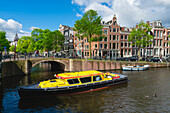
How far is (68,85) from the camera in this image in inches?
631

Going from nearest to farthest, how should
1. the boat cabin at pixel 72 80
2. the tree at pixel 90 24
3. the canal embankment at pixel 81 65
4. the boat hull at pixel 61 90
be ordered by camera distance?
the boat hull at pixel 61 90, the boat cabin at pixel 72 80, the canal embankment at pixel 81 65, the tree at pixel 90 24

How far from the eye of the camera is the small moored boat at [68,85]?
14.4 metres

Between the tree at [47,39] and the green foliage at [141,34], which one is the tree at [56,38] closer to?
the tree at [47,39]

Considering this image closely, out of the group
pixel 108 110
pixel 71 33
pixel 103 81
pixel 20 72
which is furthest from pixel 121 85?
pixel 71 33

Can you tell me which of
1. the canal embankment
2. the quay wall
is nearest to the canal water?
the canal embankment

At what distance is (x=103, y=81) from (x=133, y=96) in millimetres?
4517

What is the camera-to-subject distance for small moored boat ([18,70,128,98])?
47.2 ft

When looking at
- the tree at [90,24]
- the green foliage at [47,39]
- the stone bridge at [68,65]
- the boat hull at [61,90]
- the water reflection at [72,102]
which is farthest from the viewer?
the green foliage at [47,39]

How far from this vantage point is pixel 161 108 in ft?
41.7

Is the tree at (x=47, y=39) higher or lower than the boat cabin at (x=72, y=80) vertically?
higher

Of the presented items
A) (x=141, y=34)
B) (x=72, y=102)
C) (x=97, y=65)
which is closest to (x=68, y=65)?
(x=97, y=65)

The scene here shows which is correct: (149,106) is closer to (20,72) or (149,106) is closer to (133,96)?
(133,96)

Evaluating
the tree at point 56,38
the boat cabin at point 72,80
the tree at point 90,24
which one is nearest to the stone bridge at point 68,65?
the tree at point 90,24

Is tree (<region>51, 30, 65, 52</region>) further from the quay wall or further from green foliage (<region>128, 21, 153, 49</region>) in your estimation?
green foliage (<region>128, 21, 153, 49</region>)
